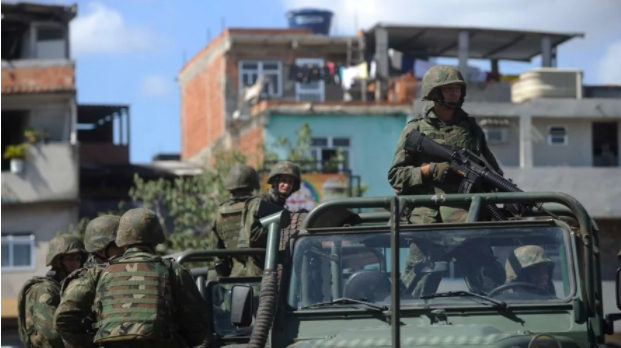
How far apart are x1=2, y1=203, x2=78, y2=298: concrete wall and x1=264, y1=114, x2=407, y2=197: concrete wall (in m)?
6.40

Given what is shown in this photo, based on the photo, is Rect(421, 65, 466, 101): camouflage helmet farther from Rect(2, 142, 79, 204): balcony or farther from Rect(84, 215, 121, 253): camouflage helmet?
Rect(2, 142, 79, 204): balcony

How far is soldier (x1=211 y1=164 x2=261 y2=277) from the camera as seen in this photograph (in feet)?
38.1

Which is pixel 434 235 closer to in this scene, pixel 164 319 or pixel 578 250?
pixel 578 250

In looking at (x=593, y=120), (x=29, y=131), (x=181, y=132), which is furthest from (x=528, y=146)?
(x=181, y=132)

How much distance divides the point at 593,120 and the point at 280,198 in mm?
29253

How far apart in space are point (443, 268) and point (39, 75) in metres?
31.1

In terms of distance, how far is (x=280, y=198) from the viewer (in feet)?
38.7

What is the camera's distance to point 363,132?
130 feet

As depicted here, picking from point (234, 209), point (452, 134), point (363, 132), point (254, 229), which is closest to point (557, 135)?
point (363, 132)

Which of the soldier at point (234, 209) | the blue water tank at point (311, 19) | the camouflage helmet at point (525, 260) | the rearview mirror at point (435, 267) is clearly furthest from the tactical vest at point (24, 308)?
the blue water tank at point (311, 19)

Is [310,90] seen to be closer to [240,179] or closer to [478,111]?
[478,111]

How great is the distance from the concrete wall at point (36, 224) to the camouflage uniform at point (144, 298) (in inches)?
1113

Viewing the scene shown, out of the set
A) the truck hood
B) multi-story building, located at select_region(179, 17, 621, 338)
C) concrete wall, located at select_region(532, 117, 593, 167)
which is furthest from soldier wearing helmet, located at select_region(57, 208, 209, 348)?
concrete wall, located at select_region(532, 117, 593, 167)

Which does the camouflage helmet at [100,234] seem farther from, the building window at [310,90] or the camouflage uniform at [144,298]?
the building window at [310,90]
